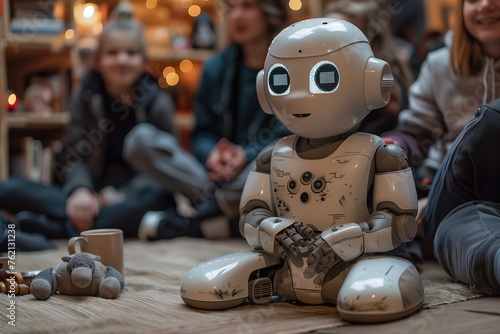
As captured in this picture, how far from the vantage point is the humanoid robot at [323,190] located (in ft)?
3.23

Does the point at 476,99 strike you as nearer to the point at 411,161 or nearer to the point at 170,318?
the point at 411,161

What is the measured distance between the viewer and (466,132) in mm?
1152

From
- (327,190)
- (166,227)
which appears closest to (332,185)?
(327,190)

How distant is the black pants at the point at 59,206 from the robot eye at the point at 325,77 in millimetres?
1197

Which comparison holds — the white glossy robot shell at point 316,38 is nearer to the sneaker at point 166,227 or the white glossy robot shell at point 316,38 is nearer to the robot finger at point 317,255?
the robot finger at point 317,255

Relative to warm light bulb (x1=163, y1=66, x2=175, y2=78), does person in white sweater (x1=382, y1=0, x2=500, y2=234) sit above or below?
below

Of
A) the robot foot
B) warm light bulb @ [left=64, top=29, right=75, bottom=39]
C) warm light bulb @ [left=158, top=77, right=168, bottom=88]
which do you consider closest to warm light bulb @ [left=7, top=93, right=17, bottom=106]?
warm light bulb @ [left=64, top=29, right=75, bottom=39]

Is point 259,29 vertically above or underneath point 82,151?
above

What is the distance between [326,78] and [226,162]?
38.6 inches

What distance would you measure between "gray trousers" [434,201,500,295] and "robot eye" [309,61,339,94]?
334 mm

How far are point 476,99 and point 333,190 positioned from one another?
2.14 feet

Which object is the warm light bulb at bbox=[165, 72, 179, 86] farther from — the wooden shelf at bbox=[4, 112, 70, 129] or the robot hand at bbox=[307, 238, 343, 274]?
the robot hand at bbox=[307, 238, 343, 274]

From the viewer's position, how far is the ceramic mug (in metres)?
1.21

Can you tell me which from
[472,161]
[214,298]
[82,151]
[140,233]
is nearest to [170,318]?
[214,298]
